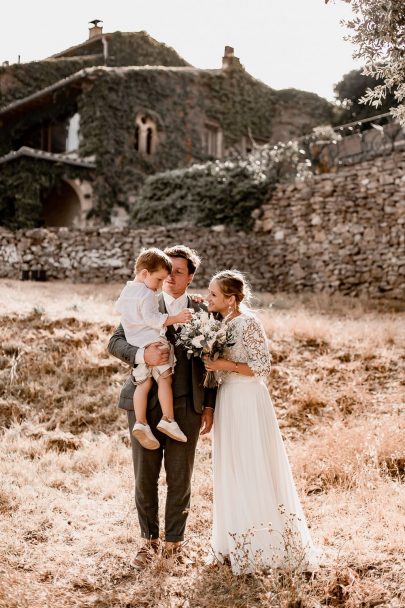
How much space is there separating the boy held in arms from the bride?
1.13 ft

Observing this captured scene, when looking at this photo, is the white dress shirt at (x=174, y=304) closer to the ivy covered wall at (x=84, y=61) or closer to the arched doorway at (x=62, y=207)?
the arched doorway at (x=62, y=207)

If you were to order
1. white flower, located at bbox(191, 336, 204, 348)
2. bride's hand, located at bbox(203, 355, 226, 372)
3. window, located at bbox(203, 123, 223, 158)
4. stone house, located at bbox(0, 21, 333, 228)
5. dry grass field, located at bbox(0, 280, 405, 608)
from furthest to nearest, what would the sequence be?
window, located at bbox(203, 123, 223, 158)
stone house, located at bbox(0, 21, 333, 228)
bride's hand, located at bbox(203, 355, 226, 372)
white flower, located at bbox(191, 336, 204, 348)
dry grass field, located at bbox(0, 280, 405, 608)

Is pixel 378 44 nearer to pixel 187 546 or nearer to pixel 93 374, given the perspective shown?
pixel 187 546

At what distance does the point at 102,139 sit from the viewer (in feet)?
67.7

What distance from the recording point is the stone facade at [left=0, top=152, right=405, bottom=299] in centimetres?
1495

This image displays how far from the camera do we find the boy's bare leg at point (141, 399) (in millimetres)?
4293

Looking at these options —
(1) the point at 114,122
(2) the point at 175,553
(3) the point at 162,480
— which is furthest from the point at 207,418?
(1) the point at 114,122

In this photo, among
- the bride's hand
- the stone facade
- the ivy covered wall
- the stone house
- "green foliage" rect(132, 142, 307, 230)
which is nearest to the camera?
the bride's hand

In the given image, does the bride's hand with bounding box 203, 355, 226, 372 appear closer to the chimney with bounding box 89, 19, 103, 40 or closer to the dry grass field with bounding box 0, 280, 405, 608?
the dry grass field with bounding box 0, 280, 405, 608

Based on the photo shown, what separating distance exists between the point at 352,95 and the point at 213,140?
6.00 metres

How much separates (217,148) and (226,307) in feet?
69.2

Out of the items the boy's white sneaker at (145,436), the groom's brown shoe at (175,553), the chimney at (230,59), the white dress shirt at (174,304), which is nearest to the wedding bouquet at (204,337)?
the white dress shirt at (174,304)

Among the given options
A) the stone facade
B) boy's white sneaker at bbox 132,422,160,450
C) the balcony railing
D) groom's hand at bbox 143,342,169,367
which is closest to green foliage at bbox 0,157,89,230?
the stone facade

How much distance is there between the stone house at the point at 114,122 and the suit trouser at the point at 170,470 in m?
16.3
